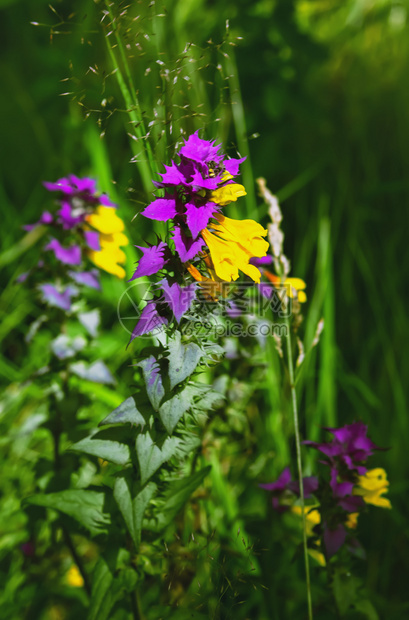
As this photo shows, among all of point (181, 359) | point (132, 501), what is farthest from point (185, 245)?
point (132, 501)

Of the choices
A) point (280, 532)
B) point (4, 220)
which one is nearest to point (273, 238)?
point (280, 532)

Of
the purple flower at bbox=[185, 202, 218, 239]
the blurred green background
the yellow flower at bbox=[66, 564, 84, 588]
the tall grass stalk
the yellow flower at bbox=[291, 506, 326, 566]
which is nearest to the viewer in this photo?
the purple flower at bbox=[185, 202, 218, 239]

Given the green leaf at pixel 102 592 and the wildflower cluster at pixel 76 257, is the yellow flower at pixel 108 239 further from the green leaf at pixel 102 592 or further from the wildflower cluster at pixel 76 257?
the green leaf at pixel 102 592

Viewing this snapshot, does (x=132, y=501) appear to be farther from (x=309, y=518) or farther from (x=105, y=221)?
(x=105, y=221)

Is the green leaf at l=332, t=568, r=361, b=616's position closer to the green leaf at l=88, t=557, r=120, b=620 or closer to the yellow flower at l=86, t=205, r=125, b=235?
the green leaf at l=88, t=557, r=120, b=620

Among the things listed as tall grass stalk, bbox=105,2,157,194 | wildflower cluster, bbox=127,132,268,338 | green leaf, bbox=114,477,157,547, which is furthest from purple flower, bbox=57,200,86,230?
green leaf, bbox=114,477,157,547
